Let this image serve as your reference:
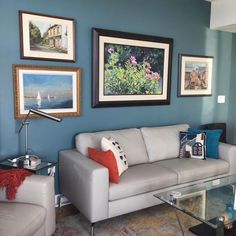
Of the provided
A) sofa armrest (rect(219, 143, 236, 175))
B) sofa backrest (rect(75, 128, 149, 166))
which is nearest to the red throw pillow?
sofa backrest (rect(75, 128, 149, 166))

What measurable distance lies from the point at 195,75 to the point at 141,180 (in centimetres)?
199

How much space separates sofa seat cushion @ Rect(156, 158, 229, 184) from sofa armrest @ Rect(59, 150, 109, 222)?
87 cm

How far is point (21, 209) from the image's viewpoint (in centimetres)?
180

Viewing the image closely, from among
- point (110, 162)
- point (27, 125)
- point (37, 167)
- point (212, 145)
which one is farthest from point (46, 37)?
point (212, 145)

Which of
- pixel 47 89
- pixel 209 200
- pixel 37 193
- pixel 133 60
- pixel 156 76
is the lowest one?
pixel 209 200

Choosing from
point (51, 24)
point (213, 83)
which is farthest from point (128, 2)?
point (213, 83)

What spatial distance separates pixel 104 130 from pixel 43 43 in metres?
1.15

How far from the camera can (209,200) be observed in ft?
7.09

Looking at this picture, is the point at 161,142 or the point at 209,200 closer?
the point at 209,200

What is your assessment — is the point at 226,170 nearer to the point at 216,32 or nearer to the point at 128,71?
the point at 128,71

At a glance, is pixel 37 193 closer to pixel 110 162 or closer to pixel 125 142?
pixel 110 162

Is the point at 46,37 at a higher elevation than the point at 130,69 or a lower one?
higher

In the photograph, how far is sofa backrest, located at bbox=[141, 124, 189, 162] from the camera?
3043 millimetres

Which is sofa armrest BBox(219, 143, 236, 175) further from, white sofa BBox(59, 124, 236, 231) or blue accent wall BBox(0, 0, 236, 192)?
blue accent wall BBox(0, 0, 236, 192)
